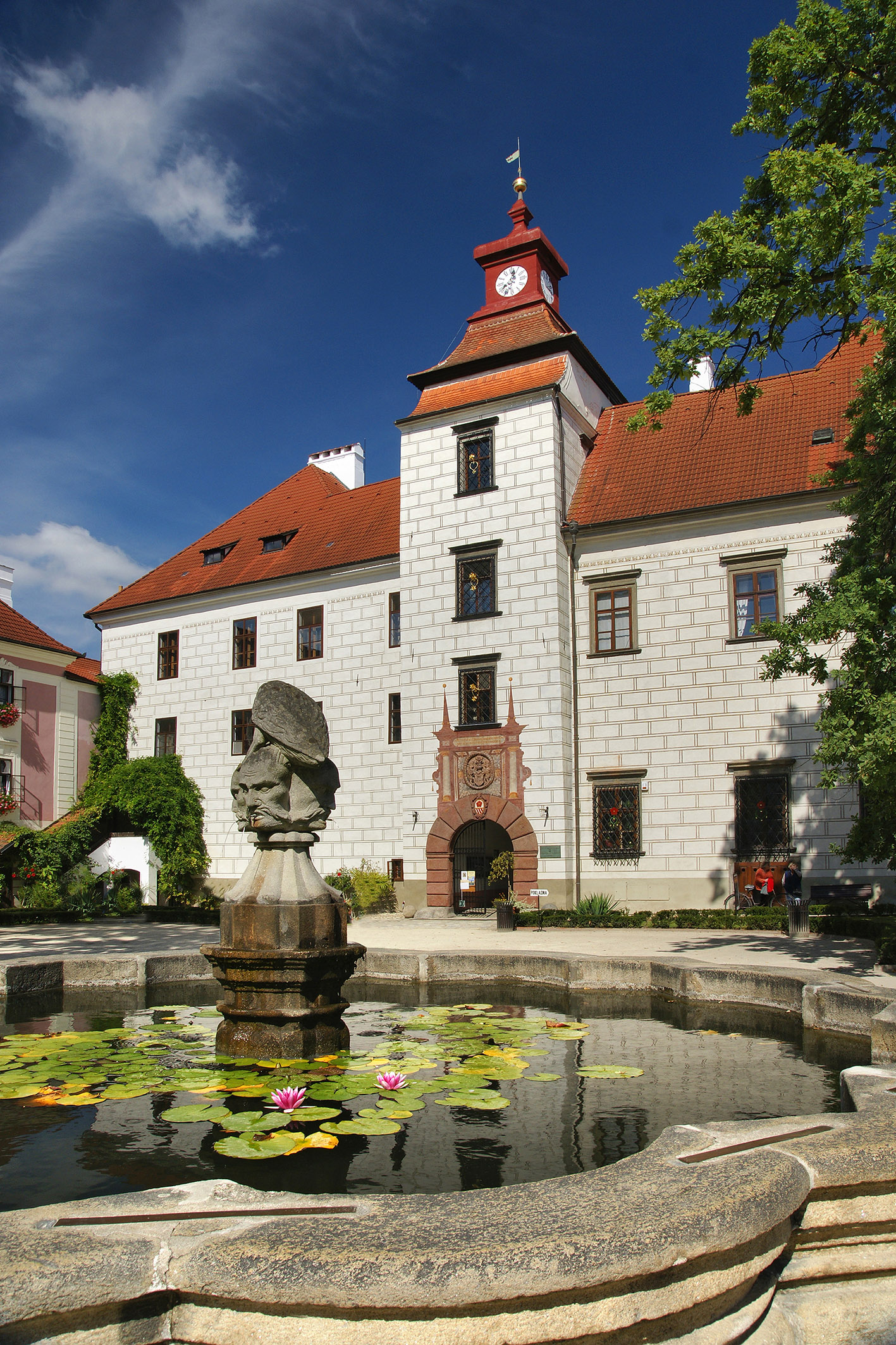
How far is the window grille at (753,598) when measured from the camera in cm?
2136

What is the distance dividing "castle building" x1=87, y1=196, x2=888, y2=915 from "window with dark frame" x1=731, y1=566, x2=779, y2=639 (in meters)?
0.05

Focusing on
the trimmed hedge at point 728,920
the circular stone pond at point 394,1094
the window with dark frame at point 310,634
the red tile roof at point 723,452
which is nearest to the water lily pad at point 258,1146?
the circular stone pond at point 394,1094

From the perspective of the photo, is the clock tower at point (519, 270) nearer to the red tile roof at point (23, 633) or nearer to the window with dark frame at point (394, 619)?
the window with dark frame at point (394, 619)

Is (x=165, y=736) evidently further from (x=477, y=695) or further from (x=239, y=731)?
(x=477, y=695)

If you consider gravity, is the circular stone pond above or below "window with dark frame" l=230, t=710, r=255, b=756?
below

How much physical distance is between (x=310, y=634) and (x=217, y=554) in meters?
6.06

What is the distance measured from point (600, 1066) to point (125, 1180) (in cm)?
337

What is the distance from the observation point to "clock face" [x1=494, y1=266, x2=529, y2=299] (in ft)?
88.7

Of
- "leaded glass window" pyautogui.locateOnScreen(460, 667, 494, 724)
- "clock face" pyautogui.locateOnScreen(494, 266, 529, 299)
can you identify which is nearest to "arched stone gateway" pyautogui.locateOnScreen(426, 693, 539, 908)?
"leaded glass window" pyautogui.locateOnScreen(460, 667, 494, 724)

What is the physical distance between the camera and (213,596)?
29.8 meters

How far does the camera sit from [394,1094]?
5770mm

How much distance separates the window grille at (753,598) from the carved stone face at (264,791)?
52.2 feet

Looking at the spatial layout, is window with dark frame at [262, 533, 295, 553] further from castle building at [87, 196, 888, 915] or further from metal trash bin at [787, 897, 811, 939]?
metal trash bin at [787, 897, 811, 939]

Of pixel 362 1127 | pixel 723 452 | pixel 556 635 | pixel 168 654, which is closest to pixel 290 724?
pixel 362 1127
